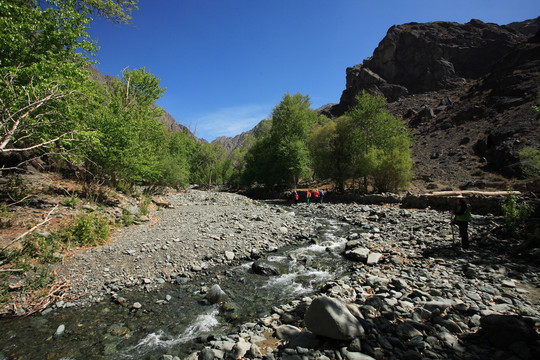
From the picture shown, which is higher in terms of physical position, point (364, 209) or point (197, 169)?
point (197, 169)

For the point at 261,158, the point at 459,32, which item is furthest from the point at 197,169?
the point at 459,32

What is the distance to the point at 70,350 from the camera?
474 centimetres

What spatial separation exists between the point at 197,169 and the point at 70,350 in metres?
58.4

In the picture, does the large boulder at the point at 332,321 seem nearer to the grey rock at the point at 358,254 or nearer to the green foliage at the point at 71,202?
the grey rock at the point at 358,254

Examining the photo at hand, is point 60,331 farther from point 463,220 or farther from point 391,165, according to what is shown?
point 391,165

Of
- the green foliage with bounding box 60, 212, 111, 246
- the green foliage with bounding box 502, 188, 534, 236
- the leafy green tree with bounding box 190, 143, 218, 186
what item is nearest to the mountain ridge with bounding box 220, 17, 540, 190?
the green foliage with bounding box 502, 188, 534, 236

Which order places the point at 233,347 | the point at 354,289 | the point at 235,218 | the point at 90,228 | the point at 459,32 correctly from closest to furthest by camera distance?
the point at 233,347 → the point at 354,289 → the point at 90,228 → the point at 235,218 → the point at 459,32

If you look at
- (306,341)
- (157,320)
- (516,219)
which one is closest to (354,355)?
(306,341)

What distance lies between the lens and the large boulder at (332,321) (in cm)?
407

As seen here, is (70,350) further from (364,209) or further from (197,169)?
(197,169)

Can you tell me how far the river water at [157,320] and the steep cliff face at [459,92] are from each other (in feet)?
121

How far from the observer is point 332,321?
164 inches

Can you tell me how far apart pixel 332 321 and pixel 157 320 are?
441 cm

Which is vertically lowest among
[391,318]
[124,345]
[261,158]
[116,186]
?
[124,345]
